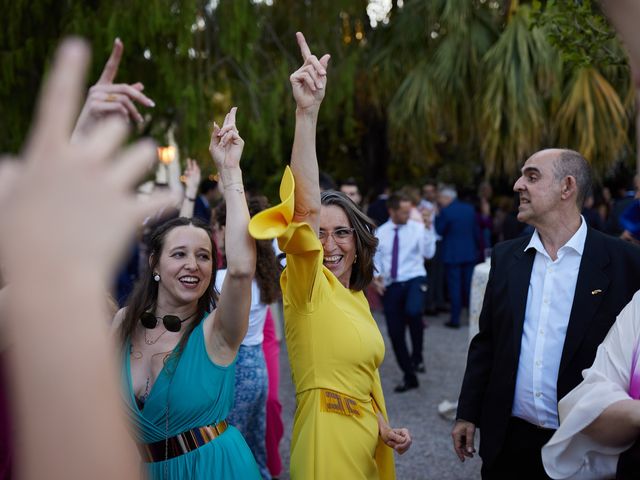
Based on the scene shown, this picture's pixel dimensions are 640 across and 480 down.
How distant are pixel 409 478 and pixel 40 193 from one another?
4746mm

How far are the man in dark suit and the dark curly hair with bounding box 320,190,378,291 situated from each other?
2.00ft

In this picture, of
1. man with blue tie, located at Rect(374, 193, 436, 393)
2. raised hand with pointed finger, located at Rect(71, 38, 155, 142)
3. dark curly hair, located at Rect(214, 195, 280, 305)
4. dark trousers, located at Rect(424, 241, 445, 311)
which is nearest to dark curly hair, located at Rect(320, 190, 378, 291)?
dark curly hair, located at Rect(214, 195, 280, 305)

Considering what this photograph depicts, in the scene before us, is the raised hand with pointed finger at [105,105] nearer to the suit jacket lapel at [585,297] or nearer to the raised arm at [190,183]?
the suit jacket lapel at [585,297]

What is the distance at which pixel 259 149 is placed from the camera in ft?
34.9

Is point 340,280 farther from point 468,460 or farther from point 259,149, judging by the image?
point 259,149

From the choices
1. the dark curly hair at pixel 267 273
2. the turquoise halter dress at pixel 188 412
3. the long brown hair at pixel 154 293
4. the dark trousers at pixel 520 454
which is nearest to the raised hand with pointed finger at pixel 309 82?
the long brown hair at pixel 154 293

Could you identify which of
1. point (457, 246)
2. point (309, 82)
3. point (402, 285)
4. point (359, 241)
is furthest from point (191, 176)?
point (457, 246)

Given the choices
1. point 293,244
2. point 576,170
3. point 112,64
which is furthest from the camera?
point 576,170

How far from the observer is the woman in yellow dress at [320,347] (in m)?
2.38

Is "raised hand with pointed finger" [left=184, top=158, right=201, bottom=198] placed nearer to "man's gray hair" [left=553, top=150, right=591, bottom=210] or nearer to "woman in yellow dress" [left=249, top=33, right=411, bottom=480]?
"woman in yellow dress" [left=249, top=33, right=411, bottom=480]

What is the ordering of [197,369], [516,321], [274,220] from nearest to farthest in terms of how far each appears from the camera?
[274,220] → [197,369] → [516,321]

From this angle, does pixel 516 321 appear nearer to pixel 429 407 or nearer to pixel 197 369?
pixel 197 369

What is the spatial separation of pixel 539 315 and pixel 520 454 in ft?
2.02

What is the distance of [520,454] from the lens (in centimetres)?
301
